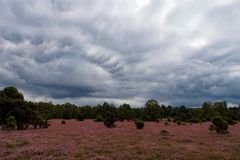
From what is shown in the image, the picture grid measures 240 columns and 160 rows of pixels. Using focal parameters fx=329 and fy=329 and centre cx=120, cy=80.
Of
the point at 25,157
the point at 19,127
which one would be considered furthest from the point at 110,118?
the point at 25,157

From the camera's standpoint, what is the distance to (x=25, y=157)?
23.9 meters

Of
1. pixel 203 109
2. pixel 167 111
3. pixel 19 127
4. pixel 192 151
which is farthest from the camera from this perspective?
pixel 167 111

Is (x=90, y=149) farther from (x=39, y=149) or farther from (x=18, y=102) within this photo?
(x=18, y=102)

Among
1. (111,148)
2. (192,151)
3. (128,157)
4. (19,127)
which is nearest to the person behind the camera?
(128,157)

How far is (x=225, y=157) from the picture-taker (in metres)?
22.9

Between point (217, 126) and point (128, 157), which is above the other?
point (217, 126)

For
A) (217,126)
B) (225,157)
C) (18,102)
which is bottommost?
(225,157)

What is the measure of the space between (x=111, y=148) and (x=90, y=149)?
70.2 inches

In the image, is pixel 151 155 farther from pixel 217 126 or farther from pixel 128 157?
pixel 217 126

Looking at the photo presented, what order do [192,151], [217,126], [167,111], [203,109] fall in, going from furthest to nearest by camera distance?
[167,111], [203,109], [217,126], [192,151]

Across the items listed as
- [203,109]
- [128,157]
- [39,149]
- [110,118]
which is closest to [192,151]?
[128,157]

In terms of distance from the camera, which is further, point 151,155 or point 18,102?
point 18,102

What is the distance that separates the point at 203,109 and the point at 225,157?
292 ft

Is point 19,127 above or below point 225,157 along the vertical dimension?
above
